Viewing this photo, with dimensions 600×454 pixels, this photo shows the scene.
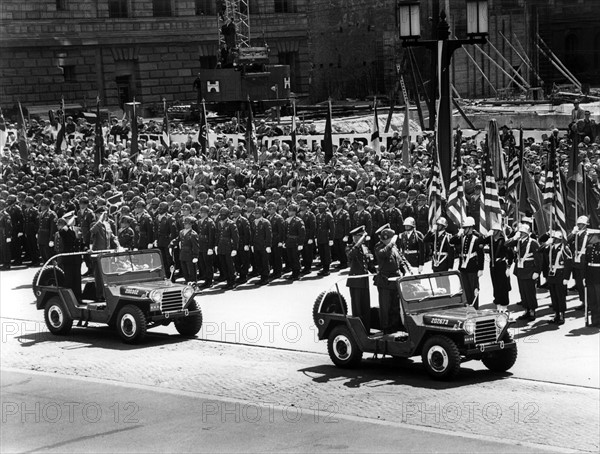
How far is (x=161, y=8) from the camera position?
58.7m

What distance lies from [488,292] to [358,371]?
5.74 meters

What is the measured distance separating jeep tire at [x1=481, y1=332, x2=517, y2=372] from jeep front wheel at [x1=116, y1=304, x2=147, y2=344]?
206 inches

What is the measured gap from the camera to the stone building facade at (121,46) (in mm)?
54500

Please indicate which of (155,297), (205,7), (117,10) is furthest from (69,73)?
(155,297)

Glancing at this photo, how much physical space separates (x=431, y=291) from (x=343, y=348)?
1410mm

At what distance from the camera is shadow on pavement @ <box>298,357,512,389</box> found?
15.6 meters

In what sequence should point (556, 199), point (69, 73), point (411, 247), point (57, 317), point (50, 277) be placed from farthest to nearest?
point (69, 73)
point (411, 247)
point (556, 199)
point (50, 277)
point (57, 317)

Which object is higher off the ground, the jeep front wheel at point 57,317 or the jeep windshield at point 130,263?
the jeep windshield at point 130,263

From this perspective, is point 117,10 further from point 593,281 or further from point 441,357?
point 441,357

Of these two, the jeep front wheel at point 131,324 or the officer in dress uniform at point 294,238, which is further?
the officer in dress uniform at point 294,238

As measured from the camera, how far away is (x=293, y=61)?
61.5m

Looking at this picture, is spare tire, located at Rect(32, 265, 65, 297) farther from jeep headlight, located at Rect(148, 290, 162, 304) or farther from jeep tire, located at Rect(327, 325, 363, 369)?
jeep tire, located at Rect(327, 325, 363, 369)

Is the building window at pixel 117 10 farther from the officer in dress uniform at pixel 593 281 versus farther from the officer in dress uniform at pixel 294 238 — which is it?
the officer in dress uniform at pixel 593 281

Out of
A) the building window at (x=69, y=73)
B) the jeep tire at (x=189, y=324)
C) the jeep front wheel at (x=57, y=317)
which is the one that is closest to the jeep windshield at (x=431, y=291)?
the jeep tire at (x=189, y=324)
